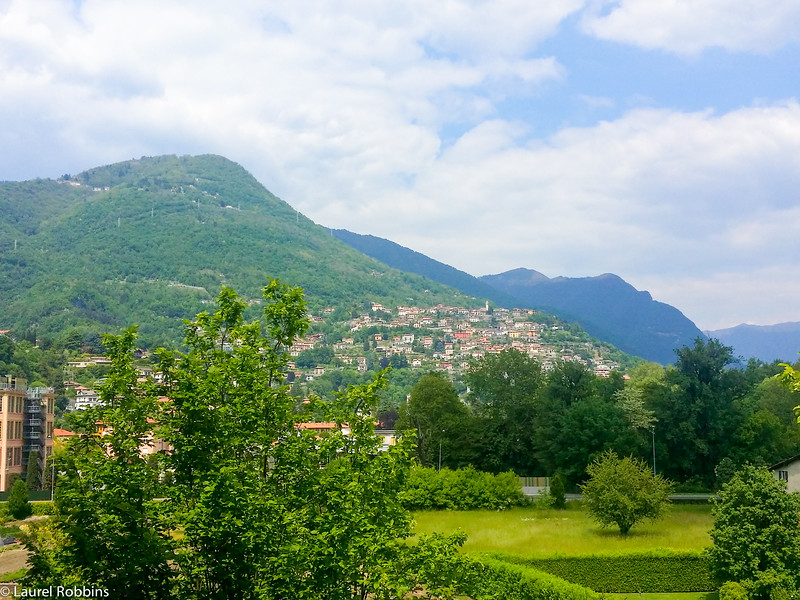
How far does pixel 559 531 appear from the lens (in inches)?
1380

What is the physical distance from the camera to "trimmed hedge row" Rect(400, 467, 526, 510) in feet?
154

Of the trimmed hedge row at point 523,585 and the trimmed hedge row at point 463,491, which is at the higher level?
the trimmed hedge row at point 523,585

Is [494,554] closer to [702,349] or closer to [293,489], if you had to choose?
[293,489]

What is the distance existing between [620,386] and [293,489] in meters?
56.1

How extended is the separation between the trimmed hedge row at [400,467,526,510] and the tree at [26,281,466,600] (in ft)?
120

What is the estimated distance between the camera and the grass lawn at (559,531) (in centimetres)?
3005

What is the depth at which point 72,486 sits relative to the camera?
32.1ft

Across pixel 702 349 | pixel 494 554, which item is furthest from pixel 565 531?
pixel 702 349

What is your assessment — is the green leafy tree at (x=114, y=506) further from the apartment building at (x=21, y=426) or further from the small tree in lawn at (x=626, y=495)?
the apartment building at (x=21, y=426)

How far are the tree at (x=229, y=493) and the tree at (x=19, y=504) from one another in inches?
1371

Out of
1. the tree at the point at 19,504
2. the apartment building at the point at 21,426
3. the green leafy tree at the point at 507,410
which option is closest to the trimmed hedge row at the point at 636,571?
the green leafy tree at the point at 507,410

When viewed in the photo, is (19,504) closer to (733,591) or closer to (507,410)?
(507,410)

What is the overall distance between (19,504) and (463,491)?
25389mm

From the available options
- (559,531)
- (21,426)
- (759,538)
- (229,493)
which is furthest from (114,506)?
(21,426)
